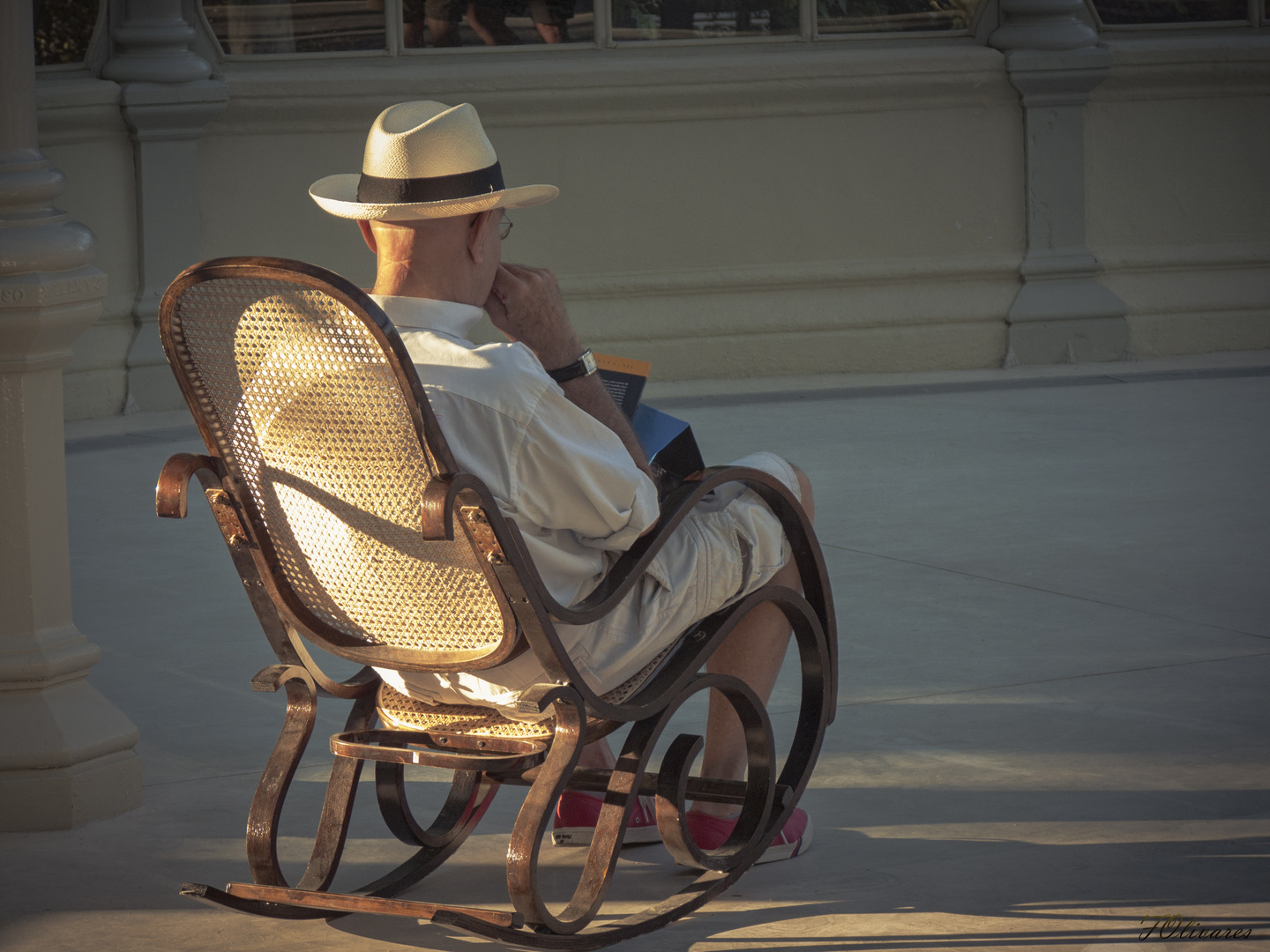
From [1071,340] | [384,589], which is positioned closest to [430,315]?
[384,589]

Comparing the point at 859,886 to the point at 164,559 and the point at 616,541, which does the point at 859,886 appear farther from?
the point at 164,559

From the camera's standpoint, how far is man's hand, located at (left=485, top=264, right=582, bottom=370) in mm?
2697

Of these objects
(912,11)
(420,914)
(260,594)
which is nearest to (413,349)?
(260,594)

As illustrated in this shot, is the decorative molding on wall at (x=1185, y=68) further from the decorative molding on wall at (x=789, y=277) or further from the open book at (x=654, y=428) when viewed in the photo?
the open book at (x=654, y=428)

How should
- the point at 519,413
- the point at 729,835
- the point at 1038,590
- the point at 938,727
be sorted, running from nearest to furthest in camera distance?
1. the point at 519,413
2. the point at 729,835
3. the point at 938,727
4. the point at 1038,590

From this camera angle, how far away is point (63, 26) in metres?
8.27

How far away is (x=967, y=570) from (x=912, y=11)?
4.87 m

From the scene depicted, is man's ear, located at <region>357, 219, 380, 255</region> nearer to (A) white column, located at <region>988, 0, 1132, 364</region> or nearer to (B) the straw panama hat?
(B) the straw panama hat

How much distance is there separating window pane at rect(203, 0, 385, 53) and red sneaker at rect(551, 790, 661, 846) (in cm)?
621

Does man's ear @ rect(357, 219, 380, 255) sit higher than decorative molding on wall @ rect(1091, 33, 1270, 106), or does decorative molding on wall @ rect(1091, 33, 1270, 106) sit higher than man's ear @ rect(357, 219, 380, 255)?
decorative molding on wall @ rect(1091, 33, 1270, 106)

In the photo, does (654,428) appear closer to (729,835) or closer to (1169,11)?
(729,835)

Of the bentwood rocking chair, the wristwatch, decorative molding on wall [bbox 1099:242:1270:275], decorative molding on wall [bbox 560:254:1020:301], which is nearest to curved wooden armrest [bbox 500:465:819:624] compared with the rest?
the bentwood rocking chair

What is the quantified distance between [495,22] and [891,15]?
2.09 m

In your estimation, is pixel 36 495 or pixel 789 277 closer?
pixel 36 495
